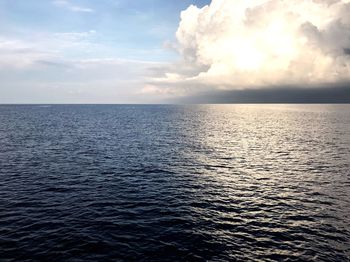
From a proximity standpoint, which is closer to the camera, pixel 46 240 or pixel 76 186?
pixel 46 240

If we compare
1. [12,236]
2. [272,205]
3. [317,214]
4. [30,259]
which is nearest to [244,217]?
[272,205]

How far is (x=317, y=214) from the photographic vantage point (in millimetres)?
37938

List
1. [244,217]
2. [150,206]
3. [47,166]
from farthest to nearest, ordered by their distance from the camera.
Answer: [47,166], [150,206], [244,217]

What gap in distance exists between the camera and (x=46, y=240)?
97.3 ft

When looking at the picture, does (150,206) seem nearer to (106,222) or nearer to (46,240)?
(106,222)

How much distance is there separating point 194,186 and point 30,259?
1128 inches

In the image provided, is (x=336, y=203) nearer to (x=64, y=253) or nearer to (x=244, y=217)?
(x=244, y=217)

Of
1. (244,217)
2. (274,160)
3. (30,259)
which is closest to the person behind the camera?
(30,259)

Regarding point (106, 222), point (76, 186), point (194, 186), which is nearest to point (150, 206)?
point (106, 222)

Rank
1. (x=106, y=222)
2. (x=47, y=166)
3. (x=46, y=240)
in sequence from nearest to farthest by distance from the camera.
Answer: (x=46, y=240) → (x=106, y=222) → (x=47, y=166)

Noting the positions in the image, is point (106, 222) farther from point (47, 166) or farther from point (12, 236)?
point (47, 166)

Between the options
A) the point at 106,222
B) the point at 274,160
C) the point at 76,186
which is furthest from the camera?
the point at 274,160

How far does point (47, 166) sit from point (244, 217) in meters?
42.9

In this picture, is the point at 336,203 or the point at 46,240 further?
the point at 336,203
